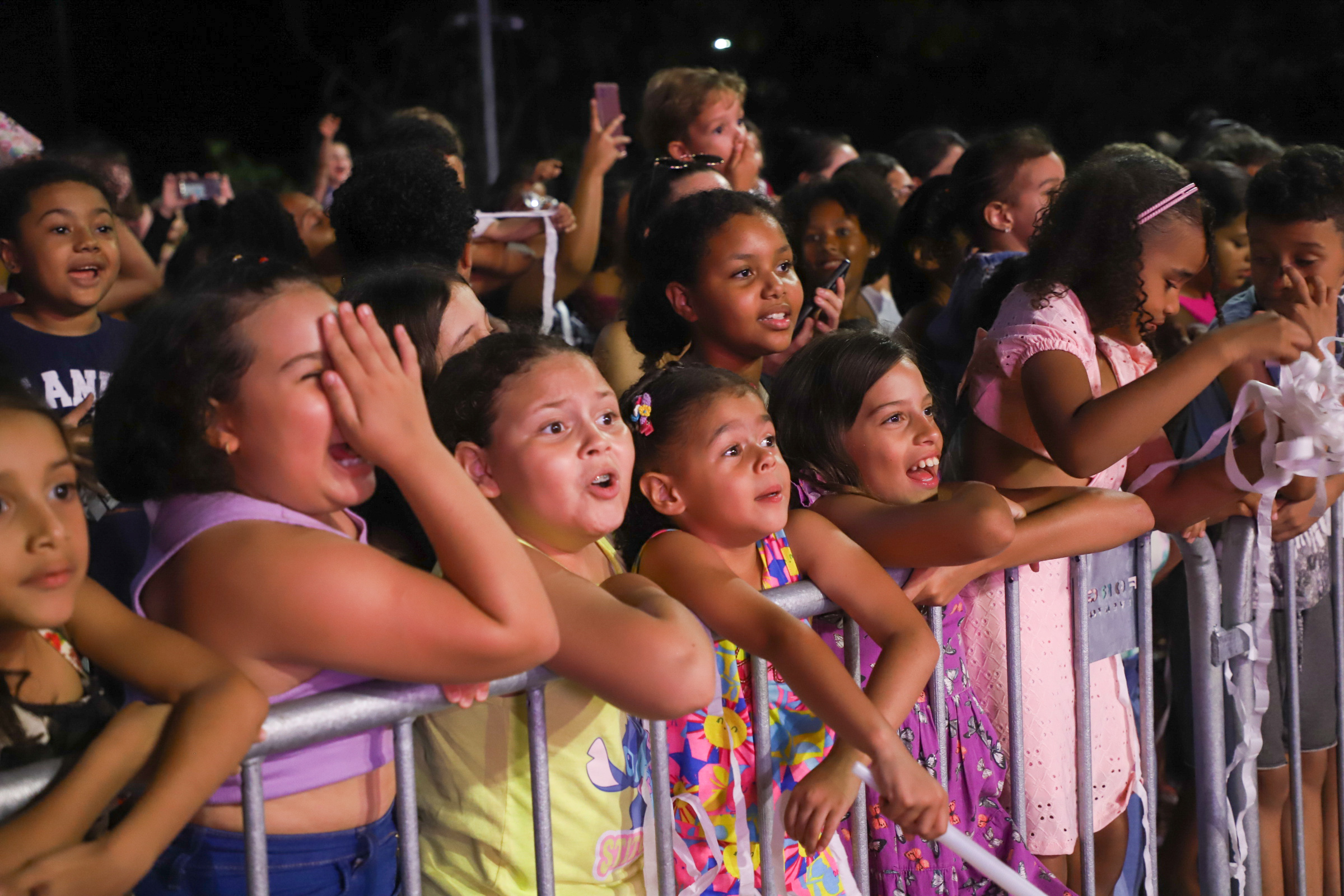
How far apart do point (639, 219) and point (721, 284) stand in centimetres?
93

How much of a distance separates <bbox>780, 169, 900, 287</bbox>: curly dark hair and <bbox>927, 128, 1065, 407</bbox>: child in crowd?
0.53 meters

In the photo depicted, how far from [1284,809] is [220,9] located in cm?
1480

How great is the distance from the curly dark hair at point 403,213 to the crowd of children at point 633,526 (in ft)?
0.04

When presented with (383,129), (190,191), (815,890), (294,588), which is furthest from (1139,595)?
(190,191)

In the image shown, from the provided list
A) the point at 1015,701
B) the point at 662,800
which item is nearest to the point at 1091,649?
the point at 1015,701

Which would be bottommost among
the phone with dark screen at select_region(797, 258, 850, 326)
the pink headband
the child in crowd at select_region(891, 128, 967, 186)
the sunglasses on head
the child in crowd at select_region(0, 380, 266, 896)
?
the child in crowd at select_region(0, 380, 266, 896)

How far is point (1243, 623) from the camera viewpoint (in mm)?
2670

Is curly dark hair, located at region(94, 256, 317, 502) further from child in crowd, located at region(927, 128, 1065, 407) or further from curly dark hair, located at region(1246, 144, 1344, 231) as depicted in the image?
curly dark hair, located at region(1246, 144, 1344, 231)

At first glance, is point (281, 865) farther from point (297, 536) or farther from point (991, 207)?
point (991, 207)

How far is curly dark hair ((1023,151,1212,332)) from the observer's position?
8.98 feet

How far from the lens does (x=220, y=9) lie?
49.0 feet

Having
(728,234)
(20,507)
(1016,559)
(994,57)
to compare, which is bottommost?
(1016,559)

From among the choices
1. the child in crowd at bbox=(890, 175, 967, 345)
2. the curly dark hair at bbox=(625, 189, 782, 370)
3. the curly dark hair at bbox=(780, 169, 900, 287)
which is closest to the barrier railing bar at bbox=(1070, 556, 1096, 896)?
the curly dark hair at bbox=(625, 189, 782, 370)

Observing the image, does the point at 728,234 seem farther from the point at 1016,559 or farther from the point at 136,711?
the point at 136,711
